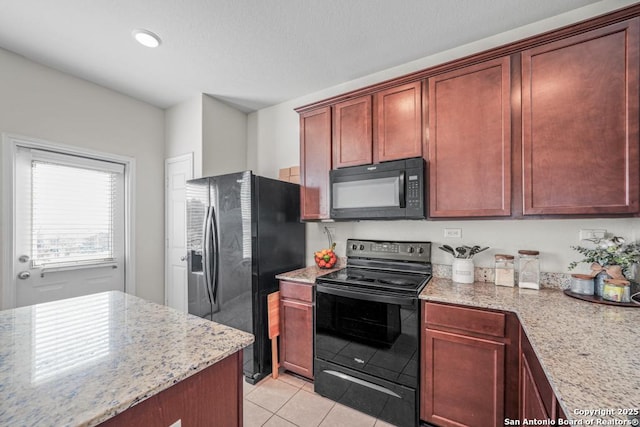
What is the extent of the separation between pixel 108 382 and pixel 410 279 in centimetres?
183

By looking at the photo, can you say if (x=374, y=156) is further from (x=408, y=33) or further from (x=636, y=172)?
(x=636, y=172)

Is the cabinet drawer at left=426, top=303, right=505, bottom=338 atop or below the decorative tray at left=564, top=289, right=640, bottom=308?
below

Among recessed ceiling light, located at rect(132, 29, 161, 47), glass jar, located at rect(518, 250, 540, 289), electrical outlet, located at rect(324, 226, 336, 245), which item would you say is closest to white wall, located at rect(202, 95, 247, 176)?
recessed ceiling light, located at rect(132, 29, 161, 47)

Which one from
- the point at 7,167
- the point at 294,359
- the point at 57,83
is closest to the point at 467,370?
the point at 294,359

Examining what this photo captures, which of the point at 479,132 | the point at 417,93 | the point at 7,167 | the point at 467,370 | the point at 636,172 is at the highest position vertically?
the point at 417,93

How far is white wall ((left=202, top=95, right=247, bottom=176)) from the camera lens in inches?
115

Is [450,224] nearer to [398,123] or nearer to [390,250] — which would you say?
[390,250]

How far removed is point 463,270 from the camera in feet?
6.34

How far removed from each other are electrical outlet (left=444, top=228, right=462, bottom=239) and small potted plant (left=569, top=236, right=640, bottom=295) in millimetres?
675

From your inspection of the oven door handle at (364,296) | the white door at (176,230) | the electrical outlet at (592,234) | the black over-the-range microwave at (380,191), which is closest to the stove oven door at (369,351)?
A: the oven door handle at (364,296)

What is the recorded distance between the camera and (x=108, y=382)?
2.31 feet

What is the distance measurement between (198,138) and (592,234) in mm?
3394

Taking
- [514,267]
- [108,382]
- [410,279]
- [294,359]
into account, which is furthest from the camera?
[294,359]

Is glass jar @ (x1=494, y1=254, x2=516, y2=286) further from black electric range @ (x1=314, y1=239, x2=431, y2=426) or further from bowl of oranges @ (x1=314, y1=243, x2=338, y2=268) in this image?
bowl of oranges @ (x1=314, y1=243, x2=338, y2=268)
